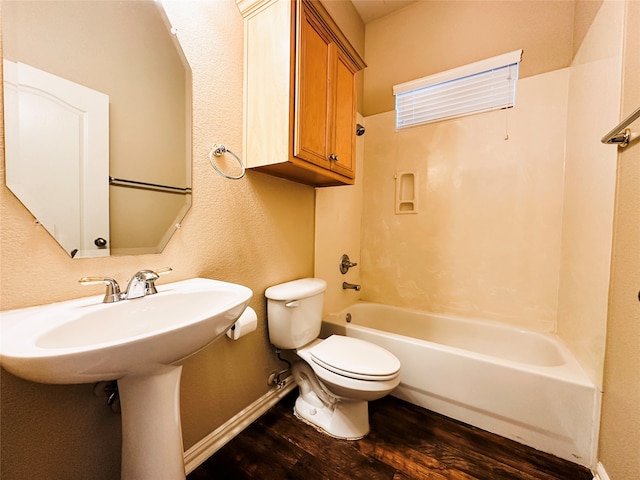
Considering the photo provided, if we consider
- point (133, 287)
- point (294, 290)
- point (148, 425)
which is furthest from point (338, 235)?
point (148, 425)

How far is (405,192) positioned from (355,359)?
Result: 4.65ft

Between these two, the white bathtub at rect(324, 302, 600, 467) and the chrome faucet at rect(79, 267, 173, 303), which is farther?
the white bathtub at rect(324, 302, 600, 467)

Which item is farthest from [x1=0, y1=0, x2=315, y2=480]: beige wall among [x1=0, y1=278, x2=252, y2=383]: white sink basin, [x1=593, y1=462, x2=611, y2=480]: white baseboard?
[x1=593, y1=462, x2=611, y2=480]: white baseboard

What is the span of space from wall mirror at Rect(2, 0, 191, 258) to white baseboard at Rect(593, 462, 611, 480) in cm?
196

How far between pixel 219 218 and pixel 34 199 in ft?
1.84

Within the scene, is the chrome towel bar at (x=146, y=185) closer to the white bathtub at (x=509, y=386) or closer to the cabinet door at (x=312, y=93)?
the cabinet door at (x=312, y=93)

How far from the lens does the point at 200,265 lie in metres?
1.08

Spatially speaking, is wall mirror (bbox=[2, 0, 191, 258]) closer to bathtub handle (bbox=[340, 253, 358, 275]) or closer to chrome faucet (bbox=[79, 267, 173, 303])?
chrome faucet (bbox=[79, 267, 173, 303])

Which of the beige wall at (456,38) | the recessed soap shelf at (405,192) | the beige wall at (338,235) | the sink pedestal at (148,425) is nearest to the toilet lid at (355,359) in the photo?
the beige wall at (338,235)

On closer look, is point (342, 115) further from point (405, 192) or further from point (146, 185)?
point (146, 185)

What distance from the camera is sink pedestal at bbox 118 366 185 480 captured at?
0.72m

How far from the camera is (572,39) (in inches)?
60.8

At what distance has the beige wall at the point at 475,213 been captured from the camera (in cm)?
161

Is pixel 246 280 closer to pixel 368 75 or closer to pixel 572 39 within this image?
pixel 368 75
